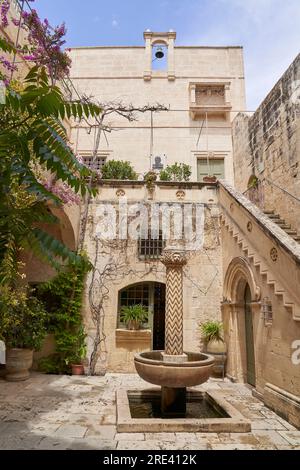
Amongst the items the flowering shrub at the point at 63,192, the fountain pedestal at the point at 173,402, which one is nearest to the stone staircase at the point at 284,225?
the fountain pedestal at the point at 173,402

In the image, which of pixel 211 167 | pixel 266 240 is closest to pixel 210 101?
pixel 211 167

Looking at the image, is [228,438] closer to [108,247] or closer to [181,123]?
[108,247]

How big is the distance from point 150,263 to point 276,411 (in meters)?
5.04

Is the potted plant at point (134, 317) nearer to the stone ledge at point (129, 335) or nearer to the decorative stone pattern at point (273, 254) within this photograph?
the stone ledge at point (129, 335)

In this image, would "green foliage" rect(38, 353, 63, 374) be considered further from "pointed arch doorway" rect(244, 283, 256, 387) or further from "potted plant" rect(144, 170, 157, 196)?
"potted plant" rect(144, 170, 157, 196)

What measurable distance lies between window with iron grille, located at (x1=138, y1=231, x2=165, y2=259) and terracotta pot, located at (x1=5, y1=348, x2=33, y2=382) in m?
4.19

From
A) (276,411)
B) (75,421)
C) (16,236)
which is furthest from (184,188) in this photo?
(16,236)

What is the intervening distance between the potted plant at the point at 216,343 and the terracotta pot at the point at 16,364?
4.84 meters

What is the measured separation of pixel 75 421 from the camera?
4965 mm

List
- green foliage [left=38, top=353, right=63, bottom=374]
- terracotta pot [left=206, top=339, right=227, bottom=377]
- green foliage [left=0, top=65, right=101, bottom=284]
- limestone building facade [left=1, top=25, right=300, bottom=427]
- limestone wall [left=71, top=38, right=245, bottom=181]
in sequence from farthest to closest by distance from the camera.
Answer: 1. limestone wall [left=71, top=38, right=245, bottom=181]
2. green foliage [left=38, top=353, right=63, bottom=374]
3. terracotta pot [left=206, top=339, right=227, bottom=377]
4. limestone building facade [left=1, top=25, right=300, bottom=427]
5. green foliage [left=0, top=65, right=101, bottom=284]

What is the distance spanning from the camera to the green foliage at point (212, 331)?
855 cm

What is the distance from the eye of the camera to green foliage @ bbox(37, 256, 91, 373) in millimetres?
8430

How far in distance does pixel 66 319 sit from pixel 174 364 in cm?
450

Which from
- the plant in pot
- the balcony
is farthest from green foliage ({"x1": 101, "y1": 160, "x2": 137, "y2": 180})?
the plant in pot
